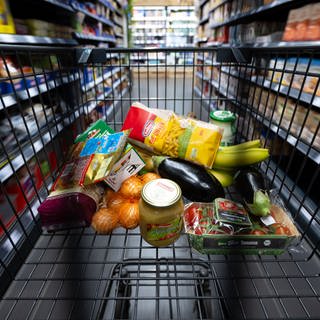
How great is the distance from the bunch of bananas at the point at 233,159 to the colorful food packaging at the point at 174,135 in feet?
0.20

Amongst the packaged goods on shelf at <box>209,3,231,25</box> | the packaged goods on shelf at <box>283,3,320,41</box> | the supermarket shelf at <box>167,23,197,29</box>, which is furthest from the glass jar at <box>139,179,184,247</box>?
the supermarket shelf at <box>167,23,197,29</box>

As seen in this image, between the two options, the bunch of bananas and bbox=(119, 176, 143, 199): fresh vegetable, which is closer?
bbox=(119, 176, 143, 199): fresh vegetable

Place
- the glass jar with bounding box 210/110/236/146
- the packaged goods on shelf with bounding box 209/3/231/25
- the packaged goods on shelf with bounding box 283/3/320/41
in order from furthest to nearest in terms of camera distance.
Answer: the packaged goods on shelf with bounding box 209/3/231/25
the packaged goods on shelf with bounding box 283/3/320/41
the glass jar with bounding box 210/110/236/146

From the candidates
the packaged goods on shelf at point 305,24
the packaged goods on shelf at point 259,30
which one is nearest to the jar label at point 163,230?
the packaged goods on shelf at point 305,24

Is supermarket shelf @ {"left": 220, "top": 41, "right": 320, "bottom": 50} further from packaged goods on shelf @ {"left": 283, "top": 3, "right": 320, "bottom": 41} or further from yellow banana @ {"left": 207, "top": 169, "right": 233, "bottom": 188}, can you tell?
yellow banana @ {"left": 207, "top": 169, "right": 233, "bottom": 188}

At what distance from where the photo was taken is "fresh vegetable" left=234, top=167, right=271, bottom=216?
718 millimetres

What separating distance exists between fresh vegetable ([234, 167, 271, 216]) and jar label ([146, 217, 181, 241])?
255mm

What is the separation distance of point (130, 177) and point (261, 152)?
522 mm

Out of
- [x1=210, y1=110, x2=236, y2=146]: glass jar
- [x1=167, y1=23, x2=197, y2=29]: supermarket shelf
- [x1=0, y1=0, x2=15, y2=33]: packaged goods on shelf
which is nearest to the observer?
[x1=210, y1=110, x2=236, y2=146]: glass jar

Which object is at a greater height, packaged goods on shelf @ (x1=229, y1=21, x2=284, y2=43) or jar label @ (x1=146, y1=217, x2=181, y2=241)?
packaged goods on shelf @ (x1=229, y1=21, x2=284, y2=43)

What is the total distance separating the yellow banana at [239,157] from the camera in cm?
93

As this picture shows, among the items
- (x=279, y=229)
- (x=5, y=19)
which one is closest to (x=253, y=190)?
(x=279, y=229)

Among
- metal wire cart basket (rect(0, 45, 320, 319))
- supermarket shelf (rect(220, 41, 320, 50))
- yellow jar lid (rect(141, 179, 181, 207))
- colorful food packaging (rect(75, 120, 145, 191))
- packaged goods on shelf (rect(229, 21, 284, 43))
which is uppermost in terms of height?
packaged goods on shelf (rect(229, 21, 284, 43))

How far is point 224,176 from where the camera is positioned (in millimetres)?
1002
